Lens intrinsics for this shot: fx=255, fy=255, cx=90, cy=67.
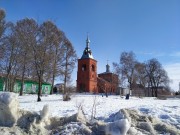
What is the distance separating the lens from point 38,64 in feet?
Result: 74.5

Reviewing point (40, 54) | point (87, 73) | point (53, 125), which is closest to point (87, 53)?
point (87, 73)

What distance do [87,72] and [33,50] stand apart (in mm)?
45563

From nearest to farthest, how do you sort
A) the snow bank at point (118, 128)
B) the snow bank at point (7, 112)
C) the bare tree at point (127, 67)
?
1. the snow bank at point (118, 128)
2. the snow bank at point (7, 112)
3. the bare tree at point (127, 67)

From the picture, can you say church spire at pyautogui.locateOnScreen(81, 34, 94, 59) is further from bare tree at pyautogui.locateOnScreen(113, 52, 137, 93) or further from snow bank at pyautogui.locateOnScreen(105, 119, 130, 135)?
snow bank at pyautogui.locateOnScreen(105, 119, 130, 135)

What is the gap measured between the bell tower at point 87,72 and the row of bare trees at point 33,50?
30.3 metres

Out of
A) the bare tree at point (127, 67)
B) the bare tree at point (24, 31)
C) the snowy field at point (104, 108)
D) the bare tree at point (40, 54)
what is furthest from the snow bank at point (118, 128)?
the bare tree at point (127, 67)

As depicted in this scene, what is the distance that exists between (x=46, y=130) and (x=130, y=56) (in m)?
45.5

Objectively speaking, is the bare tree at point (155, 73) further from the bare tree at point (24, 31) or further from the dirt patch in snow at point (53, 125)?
the dirt patch in snow at point (53, 125)

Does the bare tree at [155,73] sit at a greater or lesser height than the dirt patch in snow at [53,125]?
greater

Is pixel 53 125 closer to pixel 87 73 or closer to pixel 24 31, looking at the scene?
pixel 24 31

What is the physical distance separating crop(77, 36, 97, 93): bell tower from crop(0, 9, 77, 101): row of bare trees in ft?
99.3

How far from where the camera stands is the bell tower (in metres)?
67.0

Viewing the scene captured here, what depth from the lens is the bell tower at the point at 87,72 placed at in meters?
67.0

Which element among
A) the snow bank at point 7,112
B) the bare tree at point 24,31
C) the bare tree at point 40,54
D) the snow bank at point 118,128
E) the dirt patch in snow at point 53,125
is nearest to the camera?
the snow bank at point 118,128
